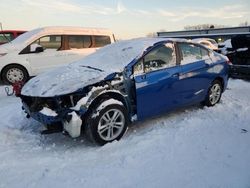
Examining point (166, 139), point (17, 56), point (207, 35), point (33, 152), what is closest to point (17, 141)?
point (33, 152)

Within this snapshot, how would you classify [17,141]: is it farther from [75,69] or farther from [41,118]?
[75,69]

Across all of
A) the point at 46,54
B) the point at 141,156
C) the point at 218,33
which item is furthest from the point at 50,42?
the point at 218,33

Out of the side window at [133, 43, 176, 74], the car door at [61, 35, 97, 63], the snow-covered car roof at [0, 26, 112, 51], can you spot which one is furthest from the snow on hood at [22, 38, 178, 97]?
the car door at [61, 35, 97, 63]

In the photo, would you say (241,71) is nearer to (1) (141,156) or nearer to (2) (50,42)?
(2) (50,42)

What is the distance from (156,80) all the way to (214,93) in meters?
2.02

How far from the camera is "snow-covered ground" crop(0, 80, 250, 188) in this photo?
3502mm

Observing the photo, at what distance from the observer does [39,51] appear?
30.9 ft

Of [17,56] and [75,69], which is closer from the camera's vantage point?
[75,69]

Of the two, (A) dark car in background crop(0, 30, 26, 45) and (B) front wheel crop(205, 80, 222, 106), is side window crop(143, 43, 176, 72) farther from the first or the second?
(A) dark car in background crop(0, 30, 26, 45)

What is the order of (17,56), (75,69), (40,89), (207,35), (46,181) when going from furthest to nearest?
(207,35) < (17,56) < (75,69) < (40,89) < (46,181)

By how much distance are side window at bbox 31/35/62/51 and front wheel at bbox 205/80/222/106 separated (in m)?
5.44

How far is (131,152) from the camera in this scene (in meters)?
4.21

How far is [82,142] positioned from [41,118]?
755mm

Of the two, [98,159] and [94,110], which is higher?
[94,110]
